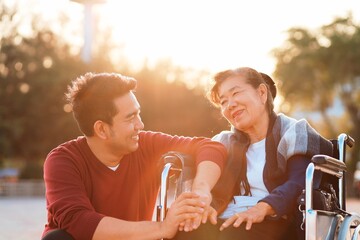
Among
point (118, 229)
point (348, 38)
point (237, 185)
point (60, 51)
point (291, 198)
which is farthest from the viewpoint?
point (60, 51)

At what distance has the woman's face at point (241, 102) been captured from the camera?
14.8 feet

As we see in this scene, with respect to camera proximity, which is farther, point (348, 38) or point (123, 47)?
point (123, 47)

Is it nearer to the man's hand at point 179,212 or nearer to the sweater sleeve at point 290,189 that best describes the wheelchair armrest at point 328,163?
the sweater sleeve at point 290,189

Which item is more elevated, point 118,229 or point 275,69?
point 275,69

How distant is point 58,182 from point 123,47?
36009 mm

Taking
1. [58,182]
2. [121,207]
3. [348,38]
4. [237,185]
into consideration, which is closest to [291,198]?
[237,185]

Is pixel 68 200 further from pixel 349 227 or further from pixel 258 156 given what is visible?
pixel 349 227

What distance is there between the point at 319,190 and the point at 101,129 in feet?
3.74

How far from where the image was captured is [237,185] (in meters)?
4.53

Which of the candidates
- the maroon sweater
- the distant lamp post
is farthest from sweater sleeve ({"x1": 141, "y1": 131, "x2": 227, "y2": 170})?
the distant lamp post

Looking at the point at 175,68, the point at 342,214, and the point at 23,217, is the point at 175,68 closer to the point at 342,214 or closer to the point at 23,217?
the point at 23,217

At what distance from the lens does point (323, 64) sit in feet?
107

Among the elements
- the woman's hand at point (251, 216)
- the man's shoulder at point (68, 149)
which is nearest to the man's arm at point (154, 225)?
the woman's hand at point (251, 216)

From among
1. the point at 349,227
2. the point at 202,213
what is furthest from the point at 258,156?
the point at 202,213
